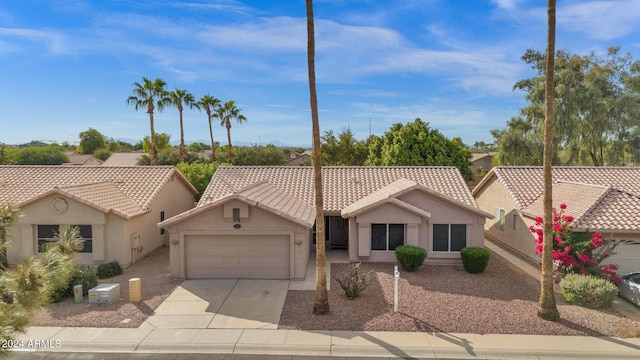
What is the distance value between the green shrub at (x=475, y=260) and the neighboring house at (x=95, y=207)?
14.9m

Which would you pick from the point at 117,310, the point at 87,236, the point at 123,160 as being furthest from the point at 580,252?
the point at 123,160

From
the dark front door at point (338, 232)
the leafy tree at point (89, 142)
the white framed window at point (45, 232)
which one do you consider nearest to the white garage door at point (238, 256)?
the dark front door at point (338, 232)

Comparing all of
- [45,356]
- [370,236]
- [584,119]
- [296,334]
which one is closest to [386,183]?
[370,236]

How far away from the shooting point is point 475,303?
1288cm

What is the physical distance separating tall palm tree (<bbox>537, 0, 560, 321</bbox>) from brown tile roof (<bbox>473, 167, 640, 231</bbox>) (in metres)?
4.71

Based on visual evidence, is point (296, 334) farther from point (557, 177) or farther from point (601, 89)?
point (601, 89)

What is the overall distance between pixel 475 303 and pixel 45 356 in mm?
12576

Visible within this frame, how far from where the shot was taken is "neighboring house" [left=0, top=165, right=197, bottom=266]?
56.0ft

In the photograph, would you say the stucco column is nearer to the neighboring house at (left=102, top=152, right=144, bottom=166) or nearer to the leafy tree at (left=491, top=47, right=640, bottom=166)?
the leafy tree at (left=491, top=47, right=640, bottom=166)

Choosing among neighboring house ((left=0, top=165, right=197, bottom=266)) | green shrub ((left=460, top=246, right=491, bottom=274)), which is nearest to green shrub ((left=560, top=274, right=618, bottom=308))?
green shrub ((left=460, top=246, right=491, bottom=274))

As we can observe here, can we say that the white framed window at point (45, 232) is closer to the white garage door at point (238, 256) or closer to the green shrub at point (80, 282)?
the green shrub at point (80, 282)

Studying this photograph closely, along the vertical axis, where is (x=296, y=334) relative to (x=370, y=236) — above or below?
below

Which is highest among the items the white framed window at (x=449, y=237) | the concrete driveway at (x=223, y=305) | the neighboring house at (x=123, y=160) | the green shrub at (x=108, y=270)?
the neighboring house at (x=123, y=160)

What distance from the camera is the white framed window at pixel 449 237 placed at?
58.7ft
